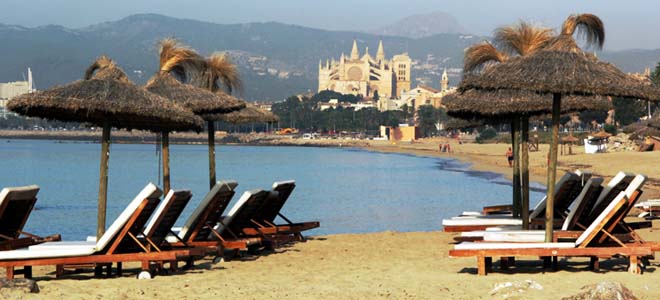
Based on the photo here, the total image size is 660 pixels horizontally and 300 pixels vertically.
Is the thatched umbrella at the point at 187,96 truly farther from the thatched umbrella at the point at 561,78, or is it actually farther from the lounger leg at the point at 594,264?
the lounger leg at the point at 594,264

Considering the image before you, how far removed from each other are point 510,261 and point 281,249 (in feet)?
11.5

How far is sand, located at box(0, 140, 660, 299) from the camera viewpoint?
825 centimetres

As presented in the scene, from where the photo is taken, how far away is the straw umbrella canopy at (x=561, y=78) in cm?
→ 955

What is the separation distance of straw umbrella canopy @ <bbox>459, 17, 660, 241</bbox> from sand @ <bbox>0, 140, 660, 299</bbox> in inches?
39.3

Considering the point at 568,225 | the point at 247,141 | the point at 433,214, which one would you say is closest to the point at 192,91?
the point at 568,225

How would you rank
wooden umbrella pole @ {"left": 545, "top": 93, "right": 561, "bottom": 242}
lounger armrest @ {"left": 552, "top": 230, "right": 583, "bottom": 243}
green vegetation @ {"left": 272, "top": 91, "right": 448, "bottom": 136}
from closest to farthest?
wooden umbrella pole @ {"left": 545, "top": 93, "right": 561, "bottom": 242}
lounger armrest @ {"left": 552, "top": 230, "right": 583, "bottom": 243}
green vegetation @ {"left": 272, "top": 91, "right": 448, "bottom": 136}

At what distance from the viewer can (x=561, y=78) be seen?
964cm

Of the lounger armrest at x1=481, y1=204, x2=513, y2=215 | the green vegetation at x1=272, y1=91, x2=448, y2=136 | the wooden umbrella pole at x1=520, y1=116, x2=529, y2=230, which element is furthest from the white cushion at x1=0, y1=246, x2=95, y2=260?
the green vegetation at x1=272, y1=91, x2=448, y2=136

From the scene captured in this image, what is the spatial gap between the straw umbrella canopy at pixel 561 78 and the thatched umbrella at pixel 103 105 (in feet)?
10.1

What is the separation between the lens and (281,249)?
13078 millimetres

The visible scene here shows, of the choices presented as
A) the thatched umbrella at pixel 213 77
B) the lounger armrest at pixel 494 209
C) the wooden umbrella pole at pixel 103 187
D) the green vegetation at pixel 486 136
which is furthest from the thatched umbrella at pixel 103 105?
the green vegetation at pixel 486 136

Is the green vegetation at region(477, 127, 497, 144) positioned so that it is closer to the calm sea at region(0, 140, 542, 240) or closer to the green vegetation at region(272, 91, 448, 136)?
the green vegetation at region(272, 91, 448, 136)

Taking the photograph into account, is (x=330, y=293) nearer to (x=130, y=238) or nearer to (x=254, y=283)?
(x=254, y=283)

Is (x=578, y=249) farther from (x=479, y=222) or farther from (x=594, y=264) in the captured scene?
(x=479, y=222)
